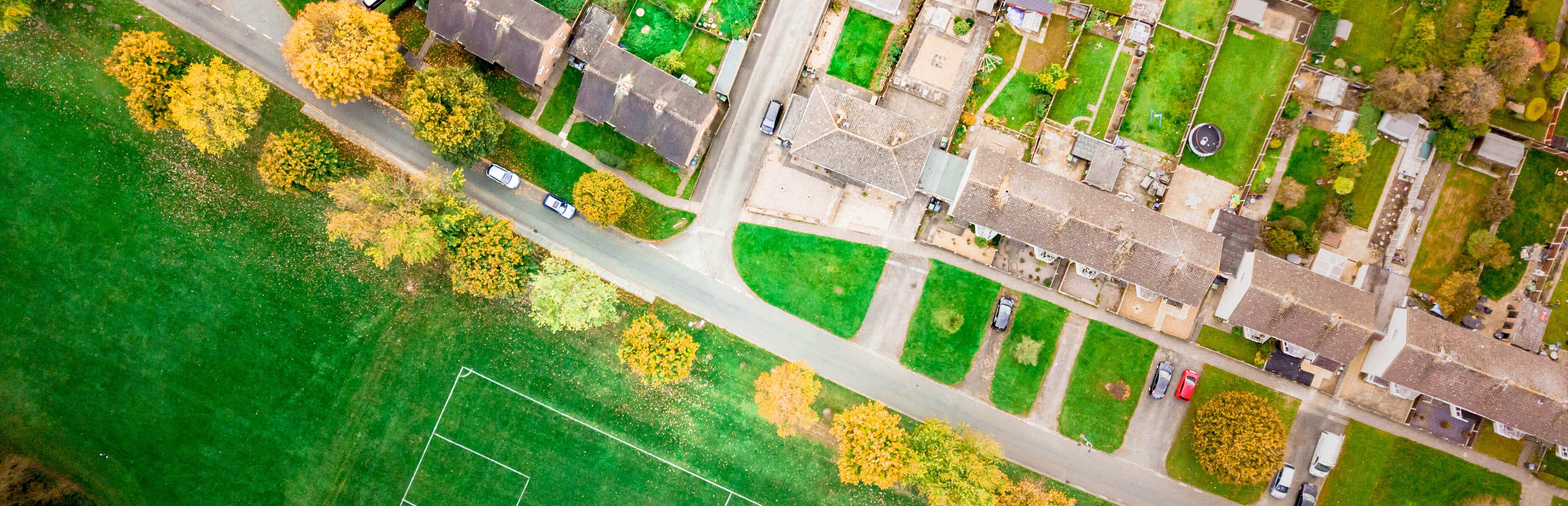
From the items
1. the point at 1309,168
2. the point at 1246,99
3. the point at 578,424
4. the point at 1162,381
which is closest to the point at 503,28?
the point at 578,424

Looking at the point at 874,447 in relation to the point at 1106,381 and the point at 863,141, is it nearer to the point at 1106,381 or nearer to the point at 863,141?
the point at 1106,381

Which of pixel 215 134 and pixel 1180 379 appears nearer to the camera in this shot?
pixel 215 134

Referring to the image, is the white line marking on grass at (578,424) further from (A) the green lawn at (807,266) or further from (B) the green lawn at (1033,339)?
(B) the green lawn at (1033,339)

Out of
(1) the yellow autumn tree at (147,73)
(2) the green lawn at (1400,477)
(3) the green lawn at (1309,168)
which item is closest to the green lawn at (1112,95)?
(3) the green lawn at (1309,168)

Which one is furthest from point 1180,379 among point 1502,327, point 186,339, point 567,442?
point 186,339

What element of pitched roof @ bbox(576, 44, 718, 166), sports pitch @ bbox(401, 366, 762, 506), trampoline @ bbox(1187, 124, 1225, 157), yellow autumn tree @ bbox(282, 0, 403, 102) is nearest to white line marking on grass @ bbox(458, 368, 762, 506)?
sports pitch @ bbox(401, 366, 762, 506)

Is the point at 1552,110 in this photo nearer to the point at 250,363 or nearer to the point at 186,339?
the point at 250,363
